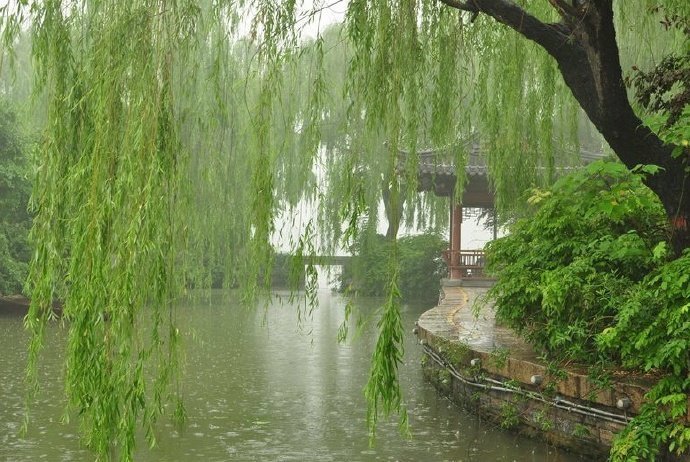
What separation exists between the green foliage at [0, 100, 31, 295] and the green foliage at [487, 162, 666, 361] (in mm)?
10387

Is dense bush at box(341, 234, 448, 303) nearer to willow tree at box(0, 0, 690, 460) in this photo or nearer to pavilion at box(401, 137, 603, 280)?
pavilion at box(401, 137, 603, 280)

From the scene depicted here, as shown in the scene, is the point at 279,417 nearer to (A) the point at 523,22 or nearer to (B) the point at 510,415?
(B) the point at 510,415

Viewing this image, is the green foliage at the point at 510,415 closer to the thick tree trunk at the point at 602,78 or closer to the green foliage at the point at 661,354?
the green foliage at the point at 661,354

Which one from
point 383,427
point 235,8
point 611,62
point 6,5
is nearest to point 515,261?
point 383,427

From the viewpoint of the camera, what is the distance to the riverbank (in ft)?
14.1

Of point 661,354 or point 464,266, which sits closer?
point 661,354

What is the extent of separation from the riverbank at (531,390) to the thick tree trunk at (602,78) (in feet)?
2.87

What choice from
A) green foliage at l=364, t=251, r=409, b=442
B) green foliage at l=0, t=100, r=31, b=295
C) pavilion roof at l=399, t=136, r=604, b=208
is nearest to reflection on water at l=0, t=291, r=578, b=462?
green foliage at l=364, t=251, r=409, b=442

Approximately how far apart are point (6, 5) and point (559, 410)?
12.1ft

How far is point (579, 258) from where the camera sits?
15.6 feet

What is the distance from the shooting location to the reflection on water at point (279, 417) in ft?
16.2

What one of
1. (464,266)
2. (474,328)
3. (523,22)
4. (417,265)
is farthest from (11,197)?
(523,22)

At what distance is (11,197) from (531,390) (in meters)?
11.2

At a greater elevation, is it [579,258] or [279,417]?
[579,258]
